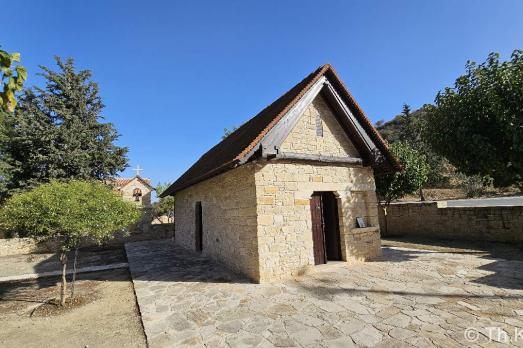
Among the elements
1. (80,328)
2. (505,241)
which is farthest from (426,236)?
(80,328)

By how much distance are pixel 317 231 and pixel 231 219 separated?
2591mm

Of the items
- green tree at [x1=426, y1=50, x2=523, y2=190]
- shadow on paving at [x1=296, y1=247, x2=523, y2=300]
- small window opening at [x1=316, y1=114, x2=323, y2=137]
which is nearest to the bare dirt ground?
shadow on paving at [x1=296, y1=247, x2=523, y2=300]

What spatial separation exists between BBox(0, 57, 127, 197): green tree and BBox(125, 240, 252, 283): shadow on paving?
35.0 ft

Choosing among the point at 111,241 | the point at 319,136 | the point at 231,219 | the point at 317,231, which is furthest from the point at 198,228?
the point at 111,241

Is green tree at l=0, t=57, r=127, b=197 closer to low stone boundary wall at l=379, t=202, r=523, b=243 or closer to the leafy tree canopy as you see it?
the leafy tree canopy

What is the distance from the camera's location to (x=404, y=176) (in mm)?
13531

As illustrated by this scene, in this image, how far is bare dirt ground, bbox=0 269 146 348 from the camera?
4.38 meters

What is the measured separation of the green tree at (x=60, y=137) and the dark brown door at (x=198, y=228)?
37.3 ft

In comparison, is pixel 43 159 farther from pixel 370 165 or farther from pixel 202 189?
pixel 370 165

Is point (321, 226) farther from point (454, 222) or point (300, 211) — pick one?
point (454, 222)

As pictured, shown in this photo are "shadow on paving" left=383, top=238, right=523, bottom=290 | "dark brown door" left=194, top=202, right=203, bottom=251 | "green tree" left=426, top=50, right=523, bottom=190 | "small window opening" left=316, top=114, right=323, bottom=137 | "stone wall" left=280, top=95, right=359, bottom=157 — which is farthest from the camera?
"dark brown door" left=194, top=202, right=203, bottom=251

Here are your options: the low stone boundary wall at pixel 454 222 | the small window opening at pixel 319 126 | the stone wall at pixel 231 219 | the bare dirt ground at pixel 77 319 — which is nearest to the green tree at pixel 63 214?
the bare dirt ground at pixel 77 319

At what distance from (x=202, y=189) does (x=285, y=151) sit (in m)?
4.78

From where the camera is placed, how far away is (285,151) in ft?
24.5
